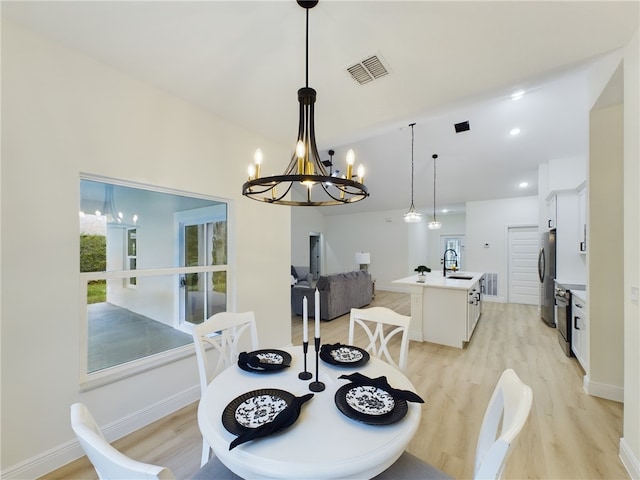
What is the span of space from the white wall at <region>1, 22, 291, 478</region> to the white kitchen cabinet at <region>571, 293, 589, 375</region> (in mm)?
4074

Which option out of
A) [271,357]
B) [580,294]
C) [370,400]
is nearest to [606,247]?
[580,294]

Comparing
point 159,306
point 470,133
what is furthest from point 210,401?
point 470,133

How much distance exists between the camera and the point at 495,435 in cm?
109

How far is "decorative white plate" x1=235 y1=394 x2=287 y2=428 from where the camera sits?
1092 mm

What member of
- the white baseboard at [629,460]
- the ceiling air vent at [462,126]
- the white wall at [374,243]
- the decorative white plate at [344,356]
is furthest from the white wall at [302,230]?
the white baseboard at [629,460]

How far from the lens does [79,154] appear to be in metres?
1.89

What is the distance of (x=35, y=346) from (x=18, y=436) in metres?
0.51

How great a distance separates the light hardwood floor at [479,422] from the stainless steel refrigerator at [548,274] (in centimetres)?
124

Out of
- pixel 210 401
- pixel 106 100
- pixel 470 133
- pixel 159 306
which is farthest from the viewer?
pixel 470 133

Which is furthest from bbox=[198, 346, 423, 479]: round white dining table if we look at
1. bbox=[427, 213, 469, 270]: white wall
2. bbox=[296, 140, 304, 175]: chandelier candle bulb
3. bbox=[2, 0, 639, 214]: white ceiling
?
bbox=[427, 213, 469, 270]: white wall

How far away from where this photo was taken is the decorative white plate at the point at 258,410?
1.09 metres

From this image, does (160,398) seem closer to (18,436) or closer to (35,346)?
(18,436)

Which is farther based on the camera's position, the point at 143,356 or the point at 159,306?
the point at 159,306

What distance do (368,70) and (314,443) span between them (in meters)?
2.46
